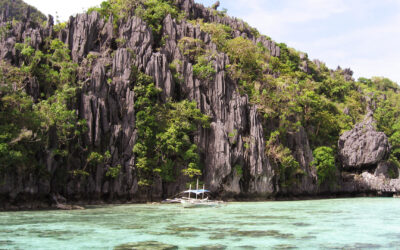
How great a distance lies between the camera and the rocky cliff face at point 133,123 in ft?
109

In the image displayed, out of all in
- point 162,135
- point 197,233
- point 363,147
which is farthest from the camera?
point 363,147

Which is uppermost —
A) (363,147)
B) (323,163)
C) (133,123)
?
(133,123)

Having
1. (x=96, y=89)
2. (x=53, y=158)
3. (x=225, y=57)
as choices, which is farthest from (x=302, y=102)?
(x=53, y=158)

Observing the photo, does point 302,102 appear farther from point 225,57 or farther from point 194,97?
point 194,97

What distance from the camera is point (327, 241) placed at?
13414mm

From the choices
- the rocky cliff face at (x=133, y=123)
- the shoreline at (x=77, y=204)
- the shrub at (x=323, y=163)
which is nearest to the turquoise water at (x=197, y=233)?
the shoreline at (x=77, y=204)

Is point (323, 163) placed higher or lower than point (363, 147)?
lower

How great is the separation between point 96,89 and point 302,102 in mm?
28505

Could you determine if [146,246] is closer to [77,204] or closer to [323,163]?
[77,204]

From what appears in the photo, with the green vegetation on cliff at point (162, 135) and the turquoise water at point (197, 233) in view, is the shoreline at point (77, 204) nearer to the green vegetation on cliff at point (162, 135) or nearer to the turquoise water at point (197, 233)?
the green vegetation on cliff at point (162, 135)

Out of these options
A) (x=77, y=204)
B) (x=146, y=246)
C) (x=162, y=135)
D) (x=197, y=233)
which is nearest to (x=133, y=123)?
(x=162, y=135)

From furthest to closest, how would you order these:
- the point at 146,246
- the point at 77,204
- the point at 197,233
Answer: the point at 77,204, the point at 197,233, the point at 146,246

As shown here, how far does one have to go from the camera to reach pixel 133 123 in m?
36.8

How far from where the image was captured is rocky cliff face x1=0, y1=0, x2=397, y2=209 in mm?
33094
